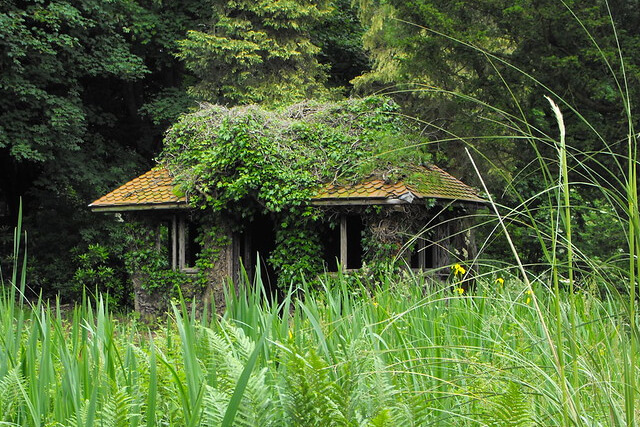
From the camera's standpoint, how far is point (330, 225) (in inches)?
487

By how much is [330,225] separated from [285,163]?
4.92 ft

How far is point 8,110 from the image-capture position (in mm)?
16828

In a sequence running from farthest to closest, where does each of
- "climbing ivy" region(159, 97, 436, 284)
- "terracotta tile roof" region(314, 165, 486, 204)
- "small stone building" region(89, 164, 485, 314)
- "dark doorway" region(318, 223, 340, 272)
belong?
"dark doorway" region(318, 223, 340, 272), "climbing ivy" region(159, 97, 436, 284), "small stone building" region(89, 164, 485, 314), "terracotta tile roof" region(314, 165, 486, 204)

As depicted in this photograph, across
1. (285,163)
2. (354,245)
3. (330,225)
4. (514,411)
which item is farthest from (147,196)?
(514,411)

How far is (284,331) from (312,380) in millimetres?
914

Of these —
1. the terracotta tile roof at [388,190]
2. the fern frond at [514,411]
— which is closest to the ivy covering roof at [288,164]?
the terracotta tile roof at [388,190]

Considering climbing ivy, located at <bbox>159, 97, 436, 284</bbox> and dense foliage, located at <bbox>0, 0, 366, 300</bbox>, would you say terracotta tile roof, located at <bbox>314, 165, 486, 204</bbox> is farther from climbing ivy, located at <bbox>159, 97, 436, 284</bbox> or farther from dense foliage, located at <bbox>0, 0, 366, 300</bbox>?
dense foliage, located at <bbox>0, 0, 366, 300</bbox>

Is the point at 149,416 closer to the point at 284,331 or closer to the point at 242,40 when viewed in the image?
the point at 284,331

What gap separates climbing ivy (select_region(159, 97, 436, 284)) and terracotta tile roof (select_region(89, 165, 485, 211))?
0.22m

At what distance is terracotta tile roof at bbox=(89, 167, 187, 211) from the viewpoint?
13617 mm

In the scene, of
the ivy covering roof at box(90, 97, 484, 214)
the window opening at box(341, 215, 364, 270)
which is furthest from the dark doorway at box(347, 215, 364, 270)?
the ivy covering roof at box(90, 97, 484, 214)

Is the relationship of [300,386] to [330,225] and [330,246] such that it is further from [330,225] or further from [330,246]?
[330,246]

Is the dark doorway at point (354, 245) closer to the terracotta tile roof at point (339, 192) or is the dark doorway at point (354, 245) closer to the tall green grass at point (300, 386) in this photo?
the terracotta tile roof at point (339, 192)

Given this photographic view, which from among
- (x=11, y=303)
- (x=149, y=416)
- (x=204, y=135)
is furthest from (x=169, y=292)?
(x=149, y=416)
